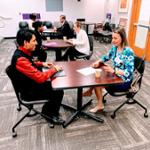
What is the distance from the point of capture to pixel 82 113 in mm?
2539

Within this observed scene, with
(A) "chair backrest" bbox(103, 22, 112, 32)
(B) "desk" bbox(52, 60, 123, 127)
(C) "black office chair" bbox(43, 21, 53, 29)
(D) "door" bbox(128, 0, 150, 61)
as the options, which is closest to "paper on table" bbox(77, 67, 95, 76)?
(B) "desk" bbox(52, 60, 123, 127)

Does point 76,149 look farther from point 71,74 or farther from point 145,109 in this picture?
point 145,109

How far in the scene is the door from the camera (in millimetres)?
5156

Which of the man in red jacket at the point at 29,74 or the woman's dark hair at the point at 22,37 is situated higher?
the woman's dark hair at the point at 22,37

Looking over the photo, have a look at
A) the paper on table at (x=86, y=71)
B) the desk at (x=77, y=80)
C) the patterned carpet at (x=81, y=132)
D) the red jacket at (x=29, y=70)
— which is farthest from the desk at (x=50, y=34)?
the red jacket at (x=29, y=70)

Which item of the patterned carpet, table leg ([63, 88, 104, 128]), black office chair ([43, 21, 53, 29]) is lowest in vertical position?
the patterned carpet

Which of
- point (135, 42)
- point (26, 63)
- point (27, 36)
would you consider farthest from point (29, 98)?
point (135, 42)

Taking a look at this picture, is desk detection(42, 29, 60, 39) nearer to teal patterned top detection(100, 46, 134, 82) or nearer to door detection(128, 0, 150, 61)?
door detection(128, 0, 150, 61)

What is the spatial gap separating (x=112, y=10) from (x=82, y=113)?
6.65 meters

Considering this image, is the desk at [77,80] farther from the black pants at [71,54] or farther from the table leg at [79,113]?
the black pants at [71,54]

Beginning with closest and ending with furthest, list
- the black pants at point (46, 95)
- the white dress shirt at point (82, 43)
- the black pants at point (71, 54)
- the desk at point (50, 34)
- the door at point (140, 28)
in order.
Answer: the black pants at point (46, 95) → the white dress shirt at point (82, 43) → the black pants at point (71, 54) → the door at point (140, 28) → the desk at point (50, 34)

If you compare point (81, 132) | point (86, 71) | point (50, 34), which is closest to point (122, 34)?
point (86, 71)

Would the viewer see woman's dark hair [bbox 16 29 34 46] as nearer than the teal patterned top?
Yes

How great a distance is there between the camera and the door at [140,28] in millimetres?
5156
